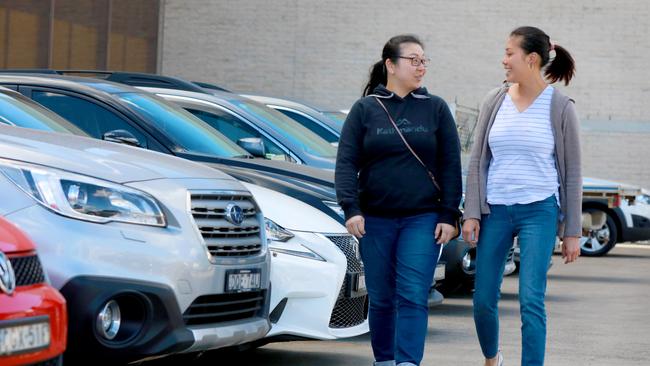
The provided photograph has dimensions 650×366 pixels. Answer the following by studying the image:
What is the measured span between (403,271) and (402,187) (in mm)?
407

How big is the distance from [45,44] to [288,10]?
19.4ft

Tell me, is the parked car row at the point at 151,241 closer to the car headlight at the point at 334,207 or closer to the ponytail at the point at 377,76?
the car headlight at the point at 334,207

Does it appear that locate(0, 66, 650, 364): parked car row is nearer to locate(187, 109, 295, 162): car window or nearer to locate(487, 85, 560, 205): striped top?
locate(487, 85, 560, 205): striped top

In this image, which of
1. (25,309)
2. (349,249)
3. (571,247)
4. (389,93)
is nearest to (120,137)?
(349,249)

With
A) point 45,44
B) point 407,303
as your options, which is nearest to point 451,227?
point 407,303

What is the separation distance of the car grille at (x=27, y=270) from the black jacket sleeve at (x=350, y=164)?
7.09 feet

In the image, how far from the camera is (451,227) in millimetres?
6645

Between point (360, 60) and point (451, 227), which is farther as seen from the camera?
point (360, 60)

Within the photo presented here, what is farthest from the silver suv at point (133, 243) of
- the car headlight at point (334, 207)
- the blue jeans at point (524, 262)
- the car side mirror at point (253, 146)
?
the car side mirror at point (253, 146)

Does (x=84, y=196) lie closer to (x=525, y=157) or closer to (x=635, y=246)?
(x=525, y=157)

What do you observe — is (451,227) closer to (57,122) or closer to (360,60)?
(57,122)

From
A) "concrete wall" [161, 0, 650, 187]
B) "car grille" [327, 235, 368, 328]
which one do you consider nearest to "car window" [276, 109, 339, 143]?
"car grille" [327, 235, 368, 328]

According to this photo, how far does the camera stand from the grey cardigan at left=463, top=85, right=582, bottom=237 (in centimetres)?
663

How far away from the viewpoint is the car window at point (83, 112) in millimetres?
8883
